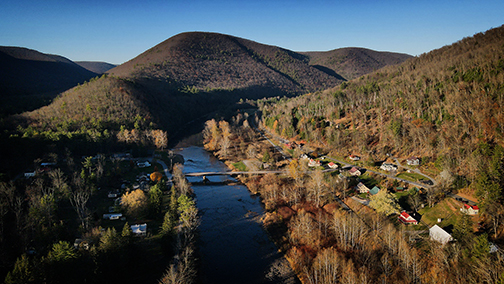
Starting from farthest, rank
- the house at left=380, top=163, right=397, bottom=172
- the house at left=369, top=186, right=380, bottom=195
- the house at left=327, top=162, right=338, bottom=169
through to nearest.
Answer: the house at left=327, top=162, right=338, bottom=169 → the house at left=380, top=163, right=397, bottom=172 → the house at left=369, top=186, right=380, bottom=195

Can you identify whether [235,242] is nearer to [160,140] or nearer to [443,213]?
[443,213]

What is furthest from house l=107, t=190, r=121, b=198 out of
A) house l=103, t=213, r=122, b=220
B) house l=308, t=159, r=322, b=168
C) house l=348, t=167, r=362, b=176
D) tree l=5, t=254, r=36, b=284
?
house l=348, t=167, r=362, b=176

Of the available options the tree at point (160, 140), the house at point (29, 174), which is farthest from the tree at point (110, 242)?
the tree at point (160, 140)

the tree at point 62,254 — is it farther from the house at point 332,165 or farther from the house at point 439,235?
the house at point 332,165

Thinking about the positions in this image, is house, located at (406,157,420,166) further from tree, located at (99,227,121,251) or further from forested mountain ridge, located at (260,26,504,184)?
A: tree, located at (99,227,121,251)

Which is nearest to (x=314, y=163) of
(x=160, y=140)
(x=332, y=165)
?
(x=332, y=165)

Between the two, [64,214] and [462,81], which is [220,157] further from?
[462,81]
